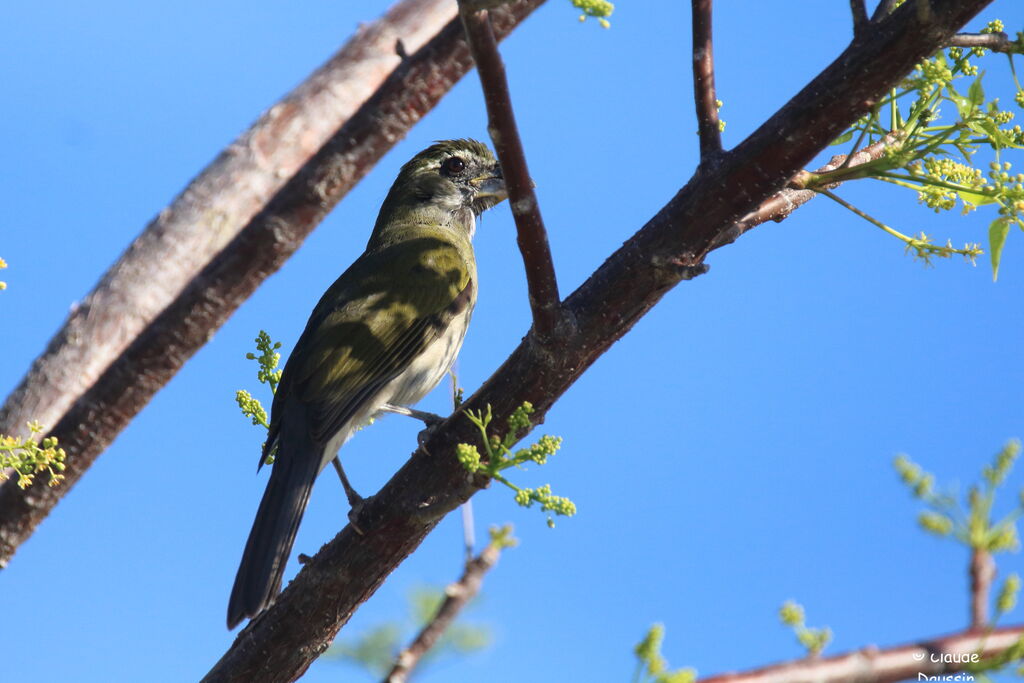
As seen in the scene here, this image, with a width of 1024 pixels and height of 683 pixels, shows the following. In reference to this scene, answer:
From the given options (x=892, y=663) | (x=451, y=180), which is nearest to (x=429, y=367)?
(x=451, y=180)

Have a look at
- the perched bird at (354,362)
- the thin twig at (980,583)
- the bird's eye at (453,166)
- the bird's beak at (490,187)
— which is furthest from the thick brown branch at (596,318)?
the bird's eye at (453,166)

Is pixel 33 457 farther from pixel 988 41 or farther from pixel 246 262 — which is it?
pixel 988 41

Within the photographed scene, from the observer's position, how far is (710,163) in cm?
Result: 297

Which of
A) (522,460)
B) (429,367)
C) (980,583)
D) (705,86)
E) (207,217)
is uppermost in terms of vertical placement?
(429,367)

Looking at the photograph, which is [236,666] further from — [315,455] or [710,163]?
[710,163]

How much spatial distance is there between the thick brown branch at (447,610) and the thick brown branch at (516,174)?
1.67m

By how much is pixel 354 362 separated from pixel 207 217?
4.38 ft

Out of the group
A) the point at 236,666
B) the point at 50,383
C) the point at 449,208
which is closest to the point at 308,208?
the point at 50,383

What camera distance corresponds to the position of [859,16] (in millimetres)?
2824

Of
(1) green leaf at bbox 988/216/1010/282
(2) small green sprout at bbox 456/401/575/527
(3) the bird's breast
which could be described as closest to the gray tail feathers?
(3) the bird's breast

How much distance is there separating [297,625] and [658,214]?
6.04 feet

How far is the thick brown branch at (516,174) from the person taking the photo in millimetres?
2590

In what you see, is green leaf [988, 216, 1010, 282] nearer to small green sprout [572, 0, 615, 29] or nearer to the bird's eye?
small green sprout [572, 0, 615, 29]

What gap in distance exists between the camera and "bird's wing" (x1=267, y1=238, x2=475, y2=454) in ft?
14.8
